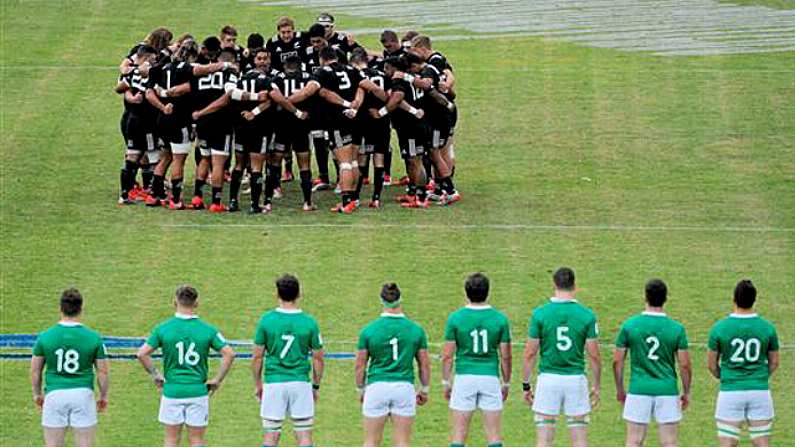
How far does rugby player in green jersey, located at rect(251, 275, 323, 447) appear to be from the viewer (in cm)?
1473

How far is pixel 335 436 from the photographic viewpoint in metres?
16.5

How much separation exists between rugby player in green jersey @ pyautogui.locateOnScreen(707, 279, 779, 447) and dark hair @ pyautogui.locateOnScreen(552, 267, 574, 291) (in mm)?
1234

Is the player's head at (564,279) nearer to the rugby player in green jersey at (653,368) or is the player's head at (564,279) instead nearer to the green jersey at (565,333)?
the green jersey at (565,333)

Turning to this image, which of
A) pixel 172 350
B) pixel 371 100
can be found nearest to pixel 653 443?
pixel 172 350

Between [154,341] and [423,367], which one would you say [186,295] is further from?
[423,367]

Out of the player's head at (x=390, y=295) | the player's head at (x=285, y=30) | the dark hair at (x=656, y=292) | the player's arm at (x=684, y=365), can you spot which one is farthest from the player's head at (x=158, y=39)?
the player's arm at (x=684, y=365)

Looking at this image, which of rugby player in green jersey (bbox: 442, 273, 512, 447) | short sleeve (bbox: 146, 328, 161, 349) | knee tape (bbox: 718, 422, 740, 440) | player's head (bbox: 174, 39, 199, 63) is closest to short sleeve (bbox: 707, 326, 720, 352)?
knee tape (bbox: 718, 422, 740, 440)

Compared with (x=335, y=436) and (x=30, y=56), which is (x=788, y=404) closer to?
(x=335, y=436)

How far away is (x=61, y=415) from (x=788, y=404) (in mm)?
6964

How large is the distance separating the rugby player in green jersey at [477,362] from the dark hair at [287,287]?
1324 mm

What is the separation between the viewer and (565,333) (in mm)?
14844

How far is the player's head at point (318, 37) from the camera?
23500 millimetres

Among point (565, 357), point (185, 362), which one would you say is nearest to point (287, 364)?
point (185, 362)

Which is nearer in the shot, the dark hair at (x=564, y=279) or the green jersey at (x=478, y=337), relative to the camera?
the dark hair at (x=564, y=279)
